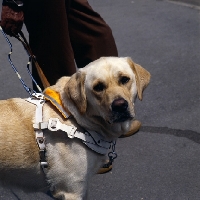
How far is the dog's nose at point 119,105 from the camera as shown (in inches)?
104

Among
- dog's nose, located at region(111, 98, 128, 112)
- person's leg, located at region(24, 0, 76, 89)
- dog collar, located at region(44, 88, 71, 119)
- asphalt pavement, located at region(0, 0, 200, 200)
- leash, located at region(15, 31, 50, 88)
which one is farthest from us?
asphalt pavement, located at region(0, 0, 200, 200)

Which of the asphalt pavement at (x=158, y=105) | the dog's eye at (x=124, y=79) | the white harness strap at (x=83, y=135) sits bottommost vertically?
the asphalt pavement at (x=158, y=105)

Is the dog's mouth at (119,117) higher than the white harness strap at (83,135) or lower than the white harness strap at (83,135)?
higher

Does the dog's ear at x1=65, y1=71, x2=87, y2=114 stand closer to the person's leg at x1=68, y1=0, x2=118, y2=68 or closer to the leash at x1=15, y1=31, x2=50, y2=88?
the leash at x1=15, y1=31, x2=50, y2=88

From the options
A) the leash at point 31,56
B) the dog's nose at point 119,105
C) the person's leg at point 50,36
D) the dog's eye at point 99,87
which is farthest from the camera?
the person's leg at point 50,36

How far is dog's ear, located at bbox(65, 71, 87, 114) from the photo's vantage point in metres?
2.80

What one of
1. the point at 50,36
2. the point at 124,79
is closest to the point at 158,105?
the point at 50,36

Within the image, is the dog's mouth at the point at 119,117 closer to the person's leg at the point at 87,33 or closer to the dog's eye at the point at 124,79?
the dog's eye at the point at 124,79

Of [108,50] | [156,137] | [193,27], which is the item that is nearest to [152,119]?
[156,137]

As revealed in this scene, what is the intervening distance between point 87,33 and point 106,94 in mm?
1243

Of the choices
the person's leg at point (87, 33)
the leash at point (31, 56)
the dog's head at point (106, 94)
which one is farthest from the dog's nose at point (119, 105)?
the person's leg at point (87, 33)

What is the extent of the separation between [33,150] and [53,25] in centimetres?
116

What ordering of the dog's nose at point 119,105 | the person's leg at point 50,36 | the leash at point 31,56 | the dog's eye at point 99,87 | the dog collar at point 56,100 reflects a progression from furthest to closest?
the person's leg at point 50,36
the leash at point 31,56
the dog collar at point 56,100
the dog's eye at point 99,87
the dog's nose at point 119,105

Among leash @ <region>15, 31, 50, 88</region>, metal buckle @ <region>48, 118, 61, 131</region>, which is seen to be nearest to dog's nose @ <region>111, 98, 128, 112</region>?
metal buckle @ <region>48, 118, 61, 131</region>
